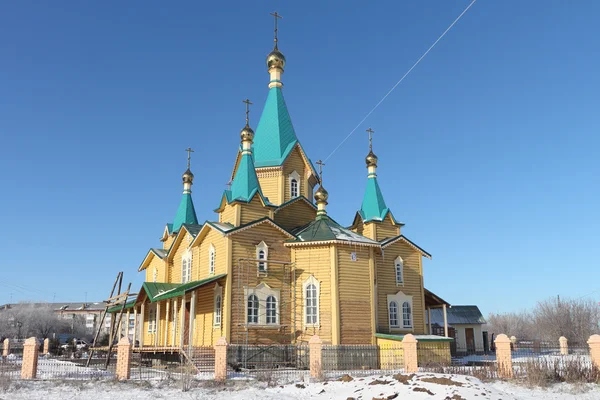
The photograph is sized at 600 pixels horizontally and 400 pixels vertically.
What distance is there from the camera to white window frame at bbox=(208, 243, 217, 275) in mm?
20734

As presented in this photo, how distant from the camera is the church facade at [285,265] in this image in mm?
19469

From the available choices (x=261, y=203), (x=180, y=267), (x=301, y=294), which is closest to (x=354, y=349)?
(x=301, y=294)

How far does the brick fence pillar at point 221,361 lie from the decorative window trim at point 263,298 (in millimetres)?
5030

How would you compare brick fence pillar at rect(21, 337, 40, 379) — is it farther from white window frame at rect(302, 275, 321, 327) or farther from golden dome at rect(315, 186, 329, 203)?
golden dome at rect(315, 186, 329, 203)

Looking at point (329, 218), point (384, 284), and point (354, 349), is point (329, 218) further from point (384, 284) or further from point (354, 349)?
point (354, 349)

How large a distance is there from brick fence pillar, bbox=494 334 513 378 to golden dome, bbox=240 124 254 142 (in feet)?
42.1

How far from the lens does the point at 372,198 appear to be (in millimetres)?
24719

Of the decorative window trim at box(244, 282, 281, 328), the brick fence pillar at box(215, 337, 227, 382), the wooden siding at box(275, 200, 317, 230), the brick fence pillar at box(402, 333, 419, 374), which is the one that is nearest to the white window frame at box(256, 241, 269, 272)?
the decorative window trim at box(244, 282, 281, 328)

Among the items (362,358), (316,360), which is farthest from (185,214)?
(316,360)

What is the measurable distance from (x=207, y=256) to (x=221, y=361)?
7.86 m

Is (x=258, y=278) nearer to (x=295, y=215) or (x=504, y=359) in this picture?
(x=295, y=215)

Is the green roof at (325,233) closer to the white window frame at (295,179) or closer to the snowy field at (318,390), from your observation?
the white window frame at (295,179)

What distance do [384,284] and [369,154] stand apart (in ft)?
21.4

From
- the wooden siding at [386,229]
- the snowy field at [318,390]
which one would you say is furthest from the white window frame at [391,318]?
the snowy field at [318,390]
